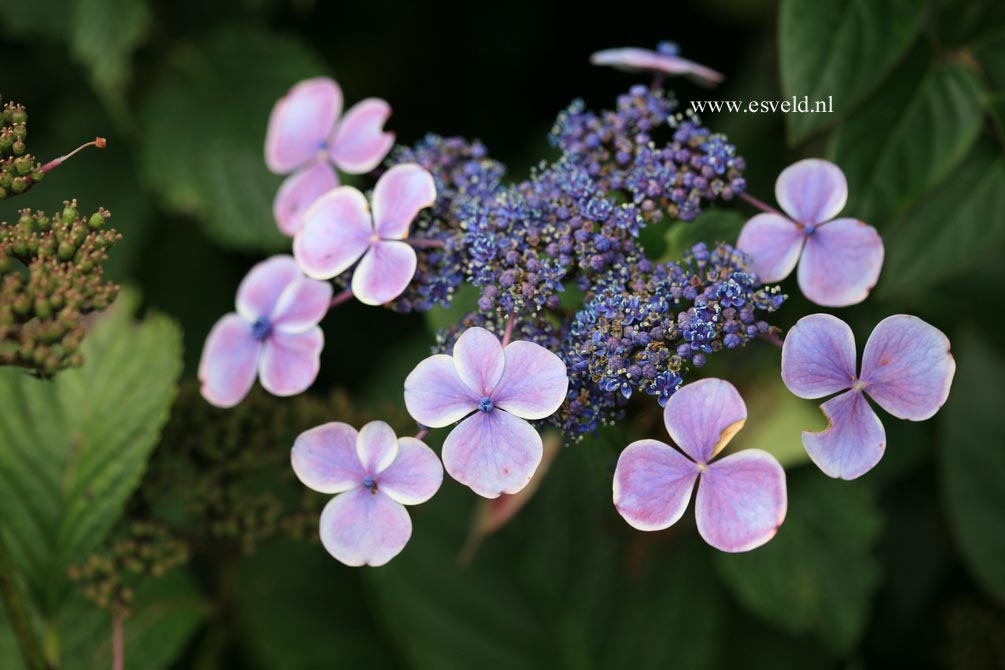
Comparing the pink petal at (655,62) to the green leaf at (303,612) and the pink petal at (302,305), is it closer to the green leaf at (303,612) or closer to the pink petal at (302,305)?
the pink petal at (302,305)

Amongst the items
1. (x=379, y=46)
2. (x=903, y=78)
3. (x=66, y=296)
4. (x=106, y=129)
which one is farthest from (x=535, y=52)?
(x=66, y=296)

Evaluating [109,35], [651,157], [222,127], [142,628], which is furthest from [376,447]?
[222,127]

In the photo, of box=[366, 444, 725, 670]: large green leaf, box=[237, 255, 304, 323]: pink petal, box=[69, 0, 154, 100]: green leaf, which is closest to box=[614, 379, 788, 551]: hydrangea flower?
box=[237, 255, 304, 323]: pink petal

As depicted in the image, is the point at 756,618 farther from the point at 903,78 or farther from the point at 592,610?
the point at 903,78

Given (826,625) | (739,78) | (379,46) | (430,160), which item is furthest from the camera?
(379,46)

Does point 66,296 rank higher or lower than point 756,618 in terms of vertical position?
higher

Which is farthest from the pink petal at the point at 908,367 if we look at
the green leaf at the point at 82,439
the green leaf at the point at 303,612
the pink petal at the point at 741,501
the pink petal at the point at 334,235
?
the green leaf at the point at 303,612
